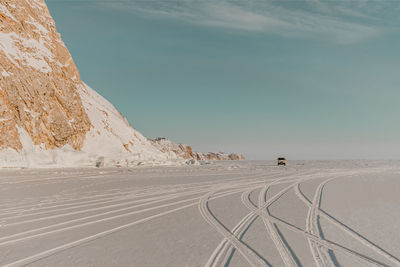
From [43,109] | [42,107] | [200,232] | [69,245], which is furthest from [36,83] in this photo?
[200,232]

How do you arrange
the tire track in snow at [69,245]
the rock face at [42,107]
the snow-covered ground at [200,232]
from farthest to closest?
the rock face at [42,107] < the snow-covered ground at [200,232] < the tire track in snow at [69,245]

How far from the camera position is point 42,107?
102 ft

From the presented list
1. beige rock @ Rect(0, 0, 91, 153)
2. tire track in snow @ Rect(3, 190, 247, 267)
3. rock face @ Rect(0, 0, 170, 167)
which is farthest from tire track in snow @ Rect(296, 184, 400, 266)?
beige rock @ Rect(0, 0, 91, 153)

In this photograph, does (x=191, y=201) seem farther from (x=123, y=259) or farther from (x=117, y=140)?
(x=117, y=140)

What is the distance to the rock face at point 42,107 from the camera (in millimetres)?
27656

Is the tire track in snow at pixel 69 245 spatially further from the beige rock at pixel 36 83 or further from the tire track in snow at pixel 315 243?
the beige rock at pixel 36 83

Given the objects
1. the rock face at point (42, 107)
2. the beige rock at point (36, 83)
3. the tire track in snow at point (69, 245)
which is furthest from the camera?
the beige rock at point (36, 83)

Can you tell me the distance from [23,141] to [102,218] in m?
26.0

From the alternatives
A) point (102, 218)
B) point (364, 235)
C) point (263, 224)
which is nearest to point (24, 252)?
point (102, 218)

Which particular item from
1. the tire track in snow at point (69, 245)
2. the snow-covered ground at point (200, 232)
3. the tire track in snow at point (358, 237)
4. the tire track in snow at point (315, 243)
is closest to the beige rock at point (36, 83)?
the snow-covered ground at point (200, 232)

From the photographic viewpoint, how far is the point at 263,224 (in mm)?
6020

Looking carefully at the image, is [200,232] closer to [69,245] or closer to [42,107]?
[69,245]

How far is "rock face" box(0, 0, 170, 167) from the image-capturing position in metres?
27.7

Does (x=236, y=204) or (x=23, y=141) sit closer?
(x=236, y=204)
